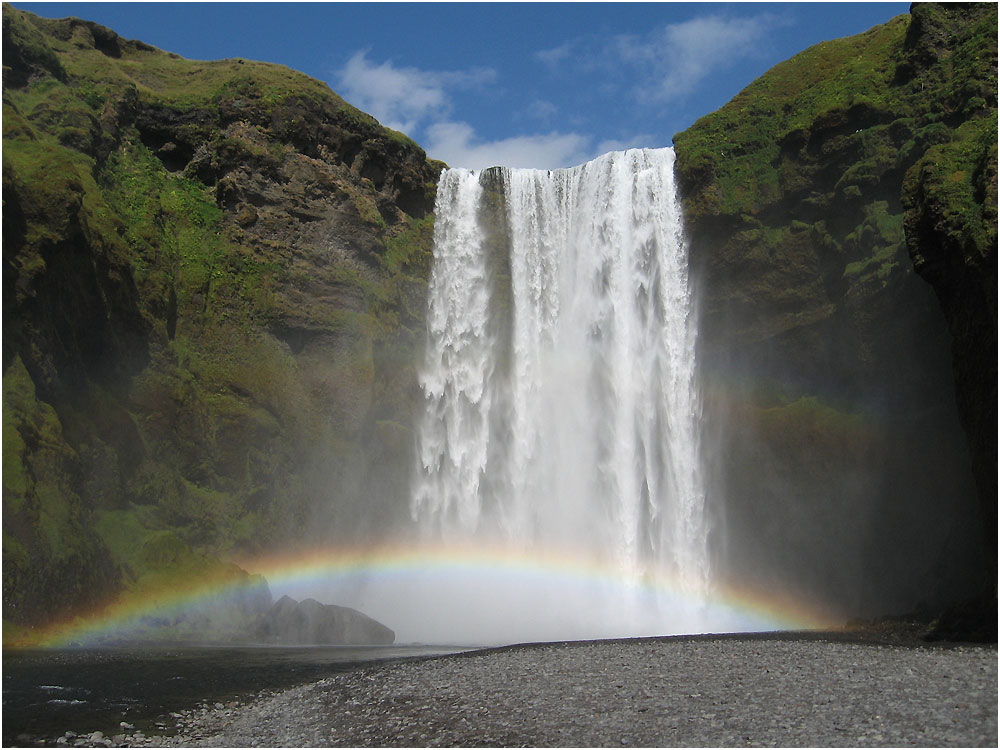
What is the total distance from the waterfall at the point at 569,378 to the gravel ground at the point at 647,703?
51.2 feet

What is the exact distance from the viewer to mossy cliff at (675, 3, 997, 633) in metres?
27.3

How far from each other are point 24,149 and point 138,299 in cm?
633

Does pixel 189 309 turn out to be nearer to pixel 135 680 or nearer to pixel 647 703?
pixel 135 680

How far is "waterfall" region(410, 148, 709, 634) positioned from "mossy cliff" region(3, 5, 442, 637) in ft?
6.32

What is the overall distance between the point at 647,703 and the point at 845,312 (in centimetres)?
2146

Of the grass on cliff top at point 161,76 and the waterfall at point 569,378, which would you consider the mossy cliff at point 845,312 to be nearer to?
the waterfall at point 569,378

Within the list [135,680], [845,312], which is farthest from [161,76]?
[135,680]

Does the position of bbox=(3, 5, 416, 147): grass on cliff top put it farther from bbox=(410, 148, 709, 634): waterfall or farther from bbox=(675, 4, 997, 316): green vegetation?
bbox=(675, 4, 997, 316): green vegetation

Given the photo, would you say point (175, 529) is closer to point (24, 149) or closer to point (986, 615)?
point (24, 149)

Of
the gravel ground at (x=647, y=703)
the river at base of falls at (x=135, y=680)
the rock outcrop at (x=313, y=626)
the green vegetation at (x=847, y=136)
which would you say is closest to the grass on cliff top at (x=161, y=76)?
the green vegetation at (x=847, y=136)

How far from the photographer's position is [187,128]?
37125 mm

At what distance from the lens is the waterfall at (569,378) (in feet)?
110

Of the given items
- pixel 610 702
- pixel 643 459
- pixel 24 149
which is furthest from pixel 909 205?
pixel 24 149

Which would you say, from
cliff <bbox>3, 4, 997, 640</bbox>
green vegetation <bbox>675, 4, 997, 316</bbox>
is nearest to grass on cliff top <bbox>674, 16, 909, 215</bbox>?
green vegetation <bbox>675, 4, 997, 316</bbox>
